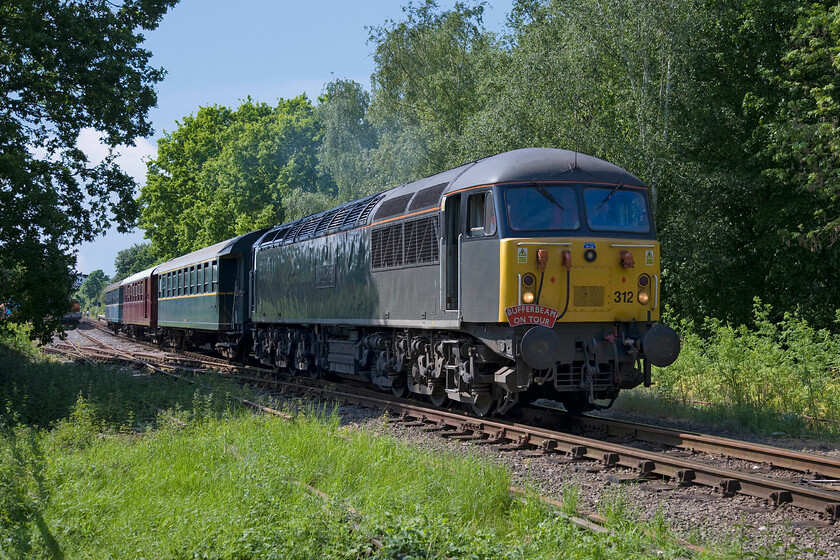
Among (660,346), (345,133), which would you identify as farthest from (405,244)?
(345,133)

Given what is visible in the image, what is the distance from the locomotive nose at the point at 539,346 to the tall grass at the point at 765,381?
11.5 ft

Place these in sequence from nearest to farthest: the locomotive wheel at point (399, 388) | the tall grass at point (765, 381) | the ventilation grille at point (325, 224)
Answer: the tall grass at point (765, 381), the locomotive wheel at point (399, 388), the ventilation grille at point (325, 224)

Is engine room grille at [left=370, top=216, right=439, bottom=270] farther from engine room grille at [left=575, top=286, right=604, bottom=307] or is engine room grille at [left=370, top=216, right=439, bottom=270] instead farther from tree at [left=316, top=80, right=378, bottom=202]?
tree at [left=316, top=80, right=378, bottom=202]

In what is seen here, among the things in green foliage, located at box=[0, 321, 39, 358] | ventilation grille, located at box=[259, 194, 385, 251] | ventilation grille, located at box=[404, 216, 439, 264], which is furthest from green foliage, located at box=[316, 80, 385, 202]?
ventilation grille, located at box=[404, 216, 439, 264]

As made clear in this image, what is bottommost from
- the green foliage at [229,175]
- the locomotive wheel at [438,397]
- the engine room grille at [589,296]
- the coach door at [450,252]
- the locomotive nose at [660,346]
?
the locomotive wheel at [438,397]

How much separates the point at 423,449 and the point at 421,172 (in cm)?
2632

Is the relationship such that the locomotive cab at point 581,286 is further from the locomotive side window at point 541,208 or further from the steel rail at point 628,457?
the steel rail at point 628,457

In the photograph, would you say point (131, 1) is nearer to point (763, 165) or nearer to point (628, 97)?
point (628, 97)

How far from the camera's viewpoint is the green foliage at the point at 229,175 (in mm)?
46812

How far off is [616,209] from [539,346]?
8.02 feet

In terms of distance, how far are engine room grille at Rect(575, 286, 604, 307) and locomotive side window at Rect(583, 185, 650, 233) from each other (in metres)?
0.83

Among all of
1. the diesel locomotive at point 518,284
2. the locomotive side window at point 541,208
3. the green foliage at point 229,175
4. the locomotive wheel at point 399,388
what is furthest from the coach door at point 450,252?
the green foliage at point 229,175

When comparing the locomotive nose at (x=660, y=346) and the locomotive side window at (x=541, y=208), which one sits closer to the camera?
the locomotive nose at (x=660, y=346)

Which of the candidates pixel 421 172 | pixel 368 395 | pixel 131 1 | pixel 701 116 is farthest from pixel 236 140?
pixel 368 395
